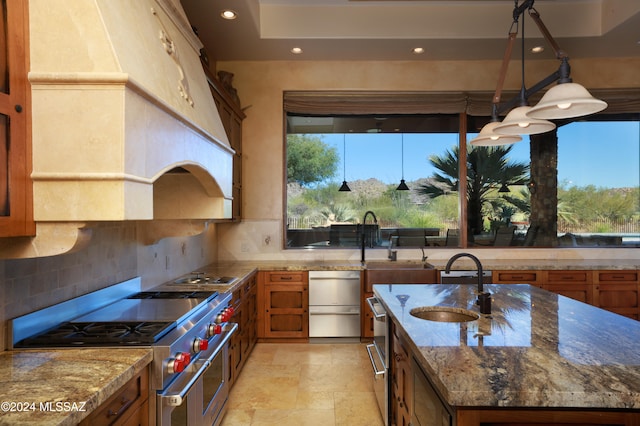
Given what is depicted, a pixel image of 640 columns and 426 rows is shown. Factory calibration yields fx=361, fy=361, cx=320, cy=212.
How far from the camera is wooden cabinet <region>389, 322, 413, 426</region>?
1758 millimetres

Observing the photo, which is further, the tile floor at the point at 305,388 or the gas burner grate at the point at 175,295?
the tile floor at the point at 305,388

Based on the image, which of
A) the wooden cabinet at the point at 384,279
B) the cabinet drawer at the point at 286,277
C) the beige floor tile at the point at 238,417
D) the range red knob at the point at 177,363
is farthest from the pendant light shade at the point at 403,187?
the range red knob at the point at 177,363

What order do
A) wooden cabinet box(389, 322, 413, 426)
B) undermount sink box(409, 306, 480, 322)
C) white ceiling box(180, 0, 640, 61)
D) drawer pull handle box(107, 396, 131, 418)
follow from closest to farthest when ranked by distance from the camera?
drawer pull handle box(107, 396, 131, 418) → wooden cabinet box(389, 322, 413, 426) → undermount sink box(409, 306, 480, 322) → white ceiling box(180, 0, 640, 61)

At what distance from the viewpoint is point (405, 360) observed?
1.82 metres

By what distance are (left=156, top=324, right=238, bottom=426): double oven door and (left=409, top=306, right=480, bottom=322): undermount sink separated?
1.18 metres

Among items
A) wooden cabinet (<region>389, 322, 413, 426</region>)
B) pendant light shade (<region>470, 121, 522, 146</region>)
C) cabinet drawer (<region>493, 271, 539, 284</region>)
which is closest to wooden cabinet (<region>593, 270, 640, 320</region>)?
cabinet drawer (<region>493, 271, 539, 284</region>)

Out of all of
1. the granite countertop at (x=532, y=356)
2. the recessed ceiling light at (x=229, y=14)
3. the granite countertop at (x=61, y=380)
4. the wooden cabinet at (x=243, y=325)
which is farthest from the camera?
the recessed ceiling light at (x=229, y=14)

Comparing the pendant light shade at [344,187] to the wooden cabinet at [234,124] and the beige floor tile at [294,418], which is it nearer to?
the wooden cabinet at [234,124]

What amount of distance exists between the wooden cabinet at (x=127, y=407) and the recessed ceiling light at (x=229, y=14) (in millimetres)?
3124

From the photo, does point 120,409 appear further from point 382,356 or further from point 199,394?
point 382,356

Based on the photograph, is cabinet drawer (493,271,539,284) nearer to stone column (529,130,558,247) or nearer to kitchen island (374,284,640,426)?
stone column (529,130,558,247)

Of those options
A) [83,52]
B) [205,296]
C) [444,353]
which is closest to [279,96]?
[205,296]

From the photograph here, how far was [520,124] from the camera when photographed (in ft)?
6.96

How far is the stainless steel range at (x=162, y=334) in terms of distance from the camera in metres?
1.48
